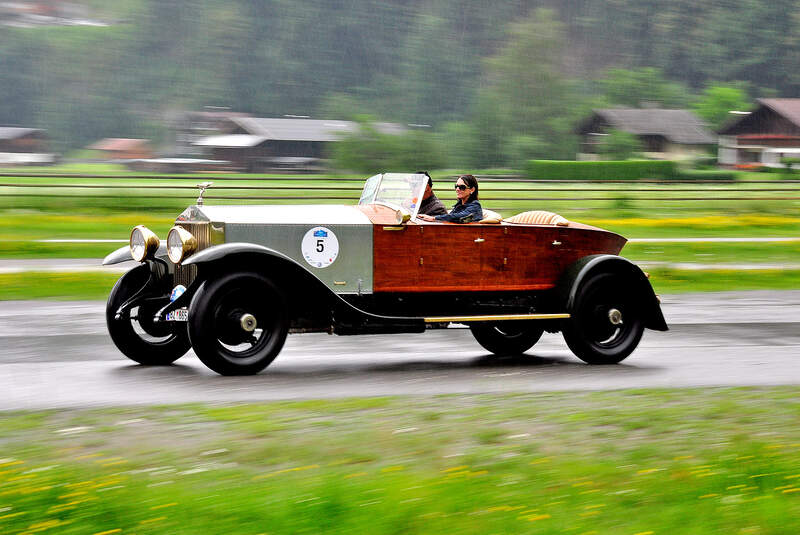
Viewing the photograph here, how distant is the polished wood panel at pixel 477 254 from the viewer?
9.21 m

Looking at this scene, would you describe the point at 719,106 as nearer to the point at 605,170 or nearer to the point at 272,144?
the point at 605,170

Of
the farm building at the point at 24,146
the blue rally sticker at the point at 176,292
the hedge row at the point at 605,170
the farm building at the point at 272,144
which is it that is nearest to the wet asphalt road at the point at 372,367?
the blue rally sticker at the point at 176,292

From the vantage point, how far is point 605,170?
55.5 m

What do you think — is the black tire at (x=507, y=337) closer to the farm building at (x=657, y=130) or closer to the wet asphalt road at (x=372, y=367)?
the wet asphalt road at (x=372, y=367)

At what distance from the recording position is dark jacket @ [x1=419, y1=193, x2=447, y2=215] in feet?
31.6

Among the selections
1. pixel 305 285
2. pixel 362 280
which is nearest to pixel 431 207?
pixel 362 280

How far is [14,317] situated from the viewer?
42.3 feet

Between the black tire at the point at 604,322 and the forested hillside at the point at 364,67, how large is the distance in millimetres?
52991

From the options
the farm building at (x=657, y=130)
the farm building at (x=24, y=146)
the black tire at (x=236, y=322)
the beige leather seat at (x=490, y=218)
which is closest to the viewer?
the black tire at (x=236, y=322)

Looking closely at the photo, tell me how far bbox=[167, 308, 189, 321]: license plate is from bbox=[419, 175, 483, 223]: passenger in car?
2.25 m

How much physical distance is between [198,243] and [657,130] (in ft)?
216

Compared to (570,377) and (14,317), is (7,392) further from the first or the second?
(14,317)

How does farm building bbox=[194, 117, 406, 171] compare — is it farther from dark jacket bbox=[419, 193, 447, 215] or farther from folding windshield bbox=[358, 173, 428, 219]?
dark jacket bbox=[419, 193, 447, 215]

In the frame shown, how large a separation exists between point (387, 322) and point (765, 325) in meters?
6.05
